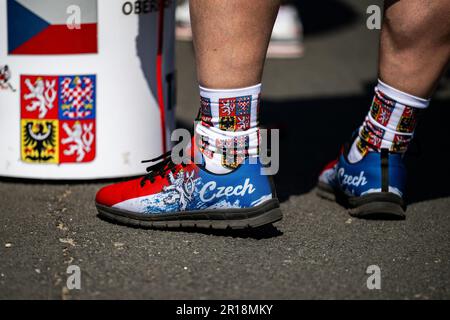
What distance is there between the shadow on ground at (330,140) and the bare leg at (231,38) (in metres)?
0.52

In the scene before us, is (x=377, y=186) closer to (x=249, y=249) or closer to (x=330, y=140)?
(x=249, y=249)

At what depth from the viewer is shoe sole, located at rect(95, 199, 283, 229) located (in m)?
1.92

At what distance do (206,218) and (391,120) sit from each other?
57cm

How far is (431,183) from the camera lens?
2516 mm

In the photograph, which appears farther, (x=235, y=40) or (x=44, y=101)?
(x=44, y=101)

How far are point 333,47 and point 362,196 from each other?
2669 mm

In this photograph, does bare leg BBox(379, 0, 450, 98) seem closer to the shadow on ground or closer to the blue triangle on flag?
the shadow on ground

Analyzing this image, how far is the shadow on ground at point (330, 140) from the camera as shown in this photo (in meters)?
2.48

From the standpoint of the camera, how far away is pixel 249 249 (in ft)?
6.20

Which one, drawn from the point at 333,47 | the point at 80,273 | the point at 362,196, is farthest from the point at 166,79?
the point at 333,47

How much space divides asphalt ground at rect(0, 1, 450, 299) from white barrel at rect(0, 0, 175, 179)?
4.5 inches

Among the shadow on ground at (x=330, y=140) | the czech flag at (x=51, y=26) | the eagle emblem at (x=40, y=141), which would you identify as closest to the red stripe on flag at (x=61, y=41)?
the czech flag at (x=51, y=26)

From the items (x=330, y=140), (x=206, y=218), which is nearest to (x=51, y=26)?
(x=206, y=218)
